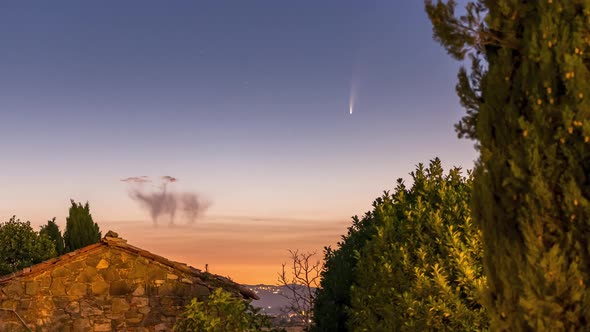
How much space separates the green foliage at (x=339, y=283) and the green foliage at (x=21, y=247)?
29.3 meters

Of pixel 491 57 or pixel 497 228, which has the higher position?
pixel 491 57

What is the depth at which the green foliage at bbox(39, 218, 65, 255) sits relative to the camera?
41500 millimetres

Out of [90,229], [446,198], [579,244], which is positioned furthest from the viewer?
[90,229]

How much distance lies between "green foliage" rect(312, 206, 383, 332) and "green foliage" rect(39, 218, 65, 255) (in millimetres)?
29763

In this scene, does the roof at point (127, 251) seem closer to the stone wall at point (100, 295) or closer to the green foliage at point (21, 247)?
the stone wall at point (100, 295)

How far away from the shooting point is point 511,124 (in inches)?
290

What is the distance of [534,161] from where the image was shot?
7.09 meters

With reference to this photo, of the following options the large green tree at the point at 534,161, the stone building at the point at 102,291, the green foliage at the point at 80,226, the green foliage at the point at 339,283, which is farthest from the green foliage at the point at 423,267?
the green foliage at the point at 80,226

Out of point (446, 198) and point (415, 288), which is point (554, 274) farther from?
point (446, 198)

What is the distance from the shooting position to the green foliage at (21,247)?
40.0 meters

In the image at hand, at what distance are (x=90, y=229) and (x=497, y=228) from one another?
3458 cm

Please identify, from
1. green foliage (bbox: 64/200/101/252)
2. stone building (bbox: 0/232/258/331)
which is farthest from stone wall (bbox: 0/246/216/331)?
green foliage (bbox: 64/200/101/252)

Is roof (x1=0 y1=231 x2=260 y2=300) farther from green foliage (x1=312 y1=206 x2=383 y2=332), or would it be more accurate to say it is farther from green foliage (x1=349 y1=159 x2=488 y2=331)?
green foliage (x1=349 y1=159 x2=488 y2=331)

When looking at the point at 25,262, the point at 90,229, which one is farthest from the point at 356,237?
the point at 25,262
